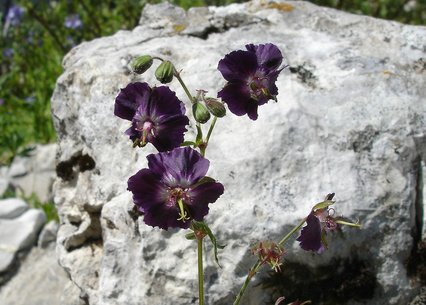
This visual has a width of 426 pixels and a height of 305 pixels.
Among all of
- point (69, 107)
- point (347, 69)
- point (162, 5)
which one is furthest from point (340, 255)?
point (162, 5)

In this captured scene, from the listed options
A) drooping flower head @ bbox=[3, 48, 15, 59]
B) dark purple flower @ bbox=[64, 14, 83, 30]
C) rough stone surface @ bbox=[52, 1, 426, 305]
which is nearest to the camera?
rough stone surface @ bbox=[52, 1, 426, 305]

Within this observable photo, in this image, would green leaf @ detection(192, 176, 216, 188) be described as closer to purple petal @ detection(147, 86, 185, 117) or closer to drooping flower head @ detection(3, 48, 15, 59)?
purple petal @ detection(147, 86, 185, 117)

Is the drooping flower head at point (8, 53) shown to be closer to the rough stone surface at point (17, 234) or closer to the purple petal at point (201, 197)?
the rough stone surface at point (17, 234)

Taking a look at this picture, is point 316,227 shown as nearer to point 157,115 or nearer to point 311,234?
point 311,234

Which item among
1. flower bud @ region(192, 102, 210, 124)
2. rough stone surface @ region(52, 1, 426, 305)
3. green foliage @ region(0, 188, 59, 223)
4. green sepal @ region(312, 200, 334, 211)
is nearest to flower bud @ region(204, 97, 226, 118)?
flower bud @ region(192, 102, 210, 124)

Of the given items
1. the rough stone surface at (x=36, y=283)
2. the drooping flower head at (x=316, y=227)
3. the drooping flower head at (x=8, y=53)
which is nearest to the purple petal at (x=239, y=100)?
the drooping flower head at (x=316, y=227)

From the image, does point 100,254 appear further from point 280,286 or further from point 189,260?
point 280,286
